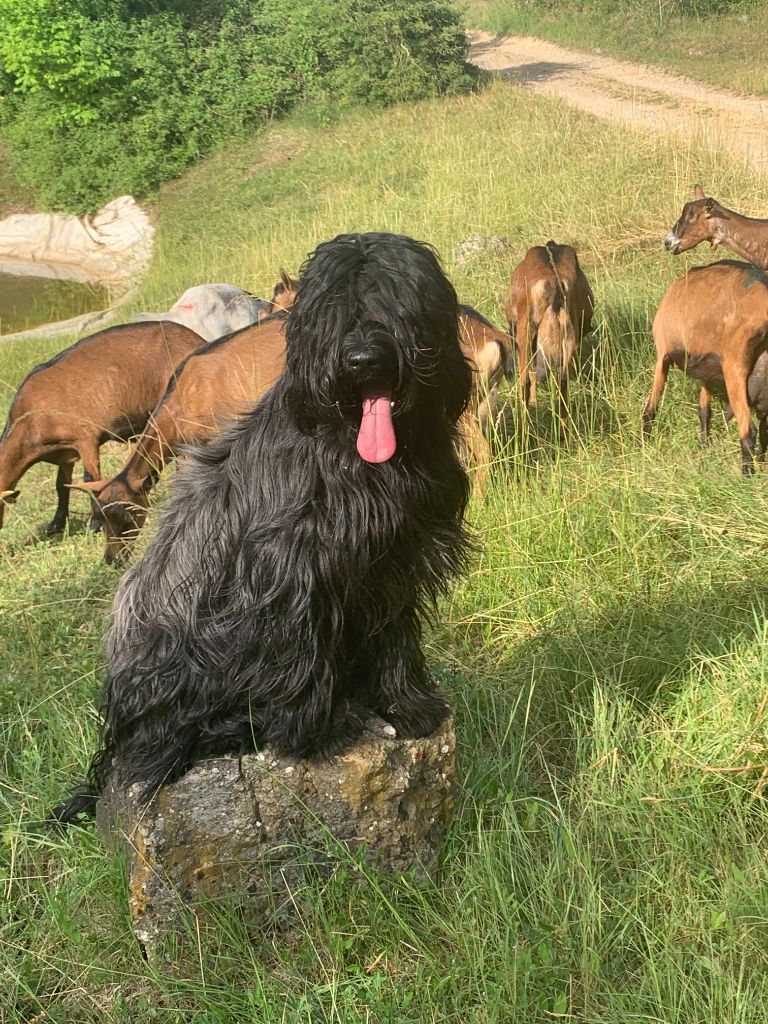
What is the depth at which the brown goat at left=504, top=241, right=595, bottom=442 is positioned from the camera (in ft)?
23.4

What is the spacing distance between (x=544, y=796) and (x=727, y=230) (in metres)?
6.23

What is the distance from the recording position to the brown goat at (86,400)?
757 centimetres

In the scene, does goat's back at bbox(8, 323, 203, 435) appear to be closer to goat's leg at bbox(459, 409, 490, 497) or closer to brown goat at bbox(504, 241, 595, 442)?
brown goat at bbox(504, 241, 595, 442)

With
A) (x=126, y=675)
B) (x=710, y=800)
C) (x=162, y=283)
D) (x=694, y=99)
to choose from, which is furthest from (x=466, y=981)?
(x=694, y=99)

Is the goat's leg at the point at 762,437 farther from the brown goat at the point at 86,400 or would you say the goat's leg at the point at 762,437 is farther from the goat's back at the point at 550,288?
the brown goat at the point at 86,400

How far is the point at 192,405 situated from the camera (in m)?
6.75

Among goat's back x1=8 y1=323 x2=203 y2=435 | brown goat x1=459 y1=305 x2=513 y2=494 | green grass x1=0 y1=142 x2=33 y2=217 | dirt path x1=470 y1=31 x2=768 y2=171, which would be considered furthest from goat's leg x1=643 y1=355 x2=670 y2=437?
green grass x1=0 y1=142 x2=33 y2=217

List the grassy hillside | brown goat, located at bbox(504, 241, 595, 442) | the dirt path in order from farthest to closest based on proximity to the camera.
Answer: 1. the dirt path
2. brown goat, located at bbox(504, 241, 595, 442)
3. the grassy hillside

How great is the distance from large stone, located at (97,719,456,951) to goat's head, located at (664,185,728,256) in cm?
649

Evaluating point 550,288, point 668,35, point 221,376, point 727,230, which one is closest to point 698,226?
point 727,230

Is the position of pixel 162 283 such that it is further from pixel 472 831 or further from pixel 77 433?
pixel 472 831

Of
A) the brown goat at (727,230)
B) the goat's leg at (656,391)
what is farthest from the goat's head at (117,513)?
the brown goat at (727,230)

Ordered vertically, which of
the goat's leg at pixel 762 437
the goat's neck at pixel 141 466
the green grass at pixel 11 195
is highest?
the goat's neck at pixel 141 466

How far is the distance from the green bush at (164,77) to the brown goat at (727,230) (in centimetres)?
1326
